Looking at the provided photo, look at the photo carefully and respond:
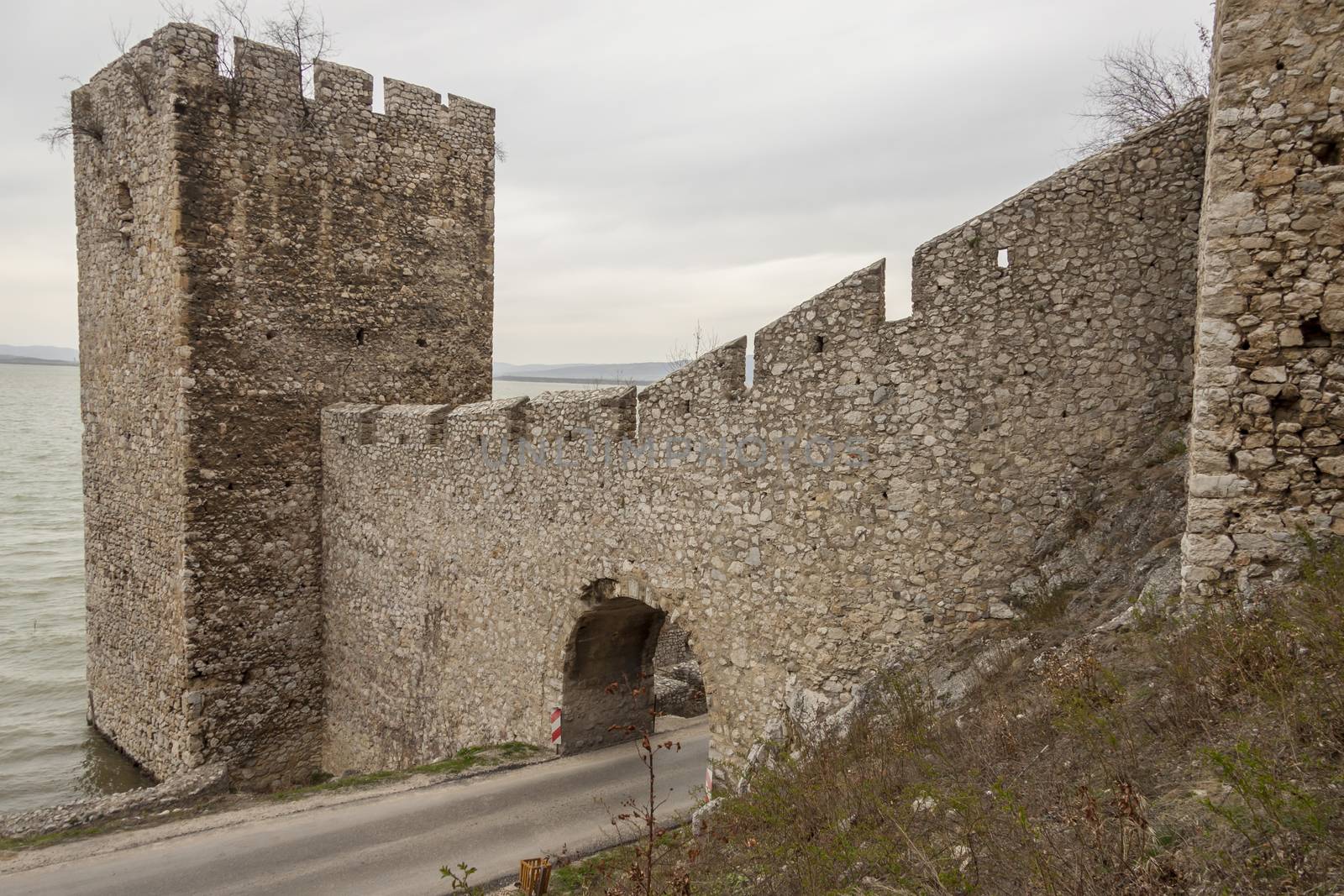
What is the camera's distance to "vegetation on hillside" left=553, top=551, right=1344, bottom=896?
10.3ft

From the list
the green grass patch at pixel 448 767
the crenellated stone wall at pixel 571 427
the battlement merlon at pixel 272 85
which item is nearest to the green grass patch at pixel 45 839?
the green grass patch at pixel 448 767

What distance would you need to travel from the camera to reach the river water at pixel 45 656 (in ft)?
44.3

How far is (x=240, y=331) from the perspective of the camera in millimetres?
12148

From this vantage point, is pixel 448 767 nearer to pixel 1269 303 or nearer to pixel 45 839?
pixel 45 839

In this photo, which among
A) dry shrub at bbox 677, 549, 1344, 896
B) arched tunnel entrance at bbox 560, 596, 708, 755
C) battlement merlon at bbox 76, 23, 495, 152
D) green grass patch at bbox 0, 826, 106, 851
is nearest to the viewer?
dry shrub at bbox 677, 549, 1344, 896

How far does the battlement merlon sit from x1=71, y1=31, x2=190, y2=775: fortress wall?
0.21ft

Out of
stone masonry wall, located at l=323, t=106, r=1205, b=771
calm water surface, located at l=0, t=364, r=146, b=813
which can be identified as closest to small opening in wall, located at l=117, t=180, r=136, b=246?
stone masonry wall, located at l=323, t=106, r=1205, b=771

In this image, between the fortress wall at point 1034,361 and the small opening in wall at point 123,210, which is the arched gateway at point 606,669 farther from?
the small opening in wall at point 123,210

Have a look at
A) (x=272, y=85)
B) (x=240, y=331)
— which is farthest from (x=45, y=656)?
(x=272, y=85)

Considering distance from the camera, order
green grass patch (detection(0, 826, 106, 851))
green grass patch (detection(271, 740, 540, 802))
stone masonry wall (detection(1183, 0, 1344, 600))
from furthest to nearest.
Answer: green grass patch (detection(271, 740, 540, 802)) → green grass patch (detection(0, 826, 106, 851)) → stone masonry wall (detection(1183, 0, 1344, 600))

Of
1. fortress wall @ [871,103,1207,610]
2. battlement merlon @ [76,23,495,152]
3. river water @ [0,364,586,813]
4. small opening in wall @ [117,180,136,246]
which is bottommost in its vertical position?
river water @ [0,364,586,813]

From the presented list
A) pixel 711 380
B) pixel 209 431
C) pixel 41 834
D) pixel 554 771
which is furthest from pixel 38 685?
pixel 711 380

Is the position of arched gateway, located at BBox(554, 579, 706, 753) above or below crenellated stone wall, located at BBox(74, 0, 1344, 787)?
below

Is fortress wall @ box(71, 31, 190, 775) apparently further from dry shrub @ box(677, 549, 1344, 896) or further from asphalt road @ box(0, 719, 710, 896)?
dry shrub @ box(677, 549, 1344, 896)
